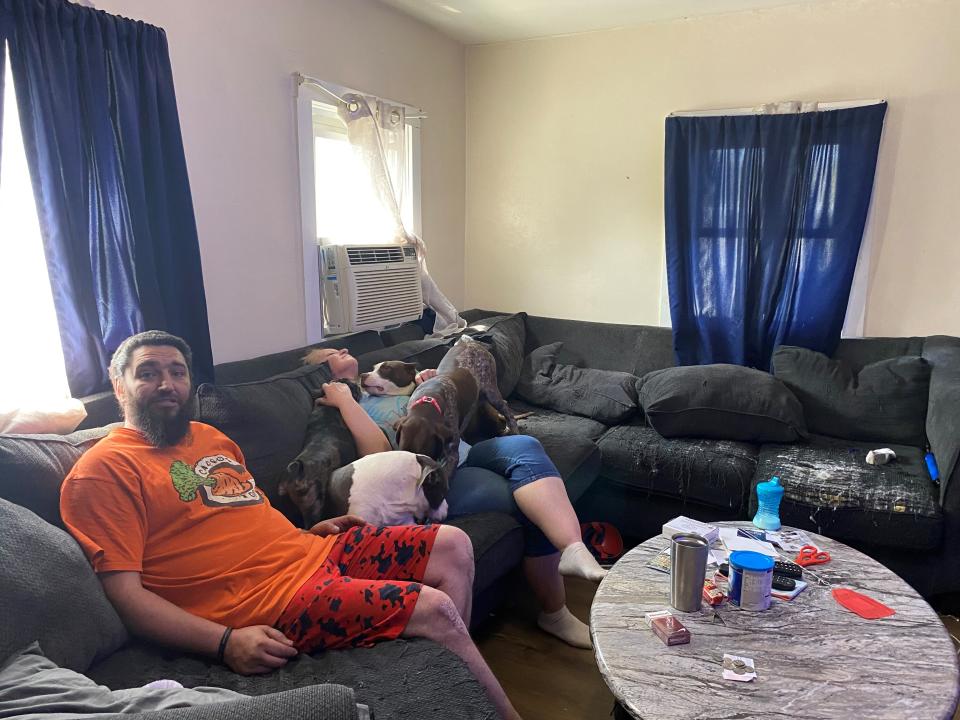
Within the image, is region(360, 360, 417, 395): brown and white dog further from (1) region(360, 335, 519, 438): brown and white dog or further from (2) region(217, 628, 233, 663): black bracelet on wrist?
(2) region(217, 628, 233, 663): black bracelet on wrist

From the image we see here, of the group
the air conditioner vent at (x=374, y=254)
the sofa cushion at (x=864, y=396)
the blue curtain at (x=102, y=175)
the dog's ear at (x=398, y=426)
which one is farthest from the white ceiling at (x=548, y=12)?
the dog's ear at (x=398, y=426)

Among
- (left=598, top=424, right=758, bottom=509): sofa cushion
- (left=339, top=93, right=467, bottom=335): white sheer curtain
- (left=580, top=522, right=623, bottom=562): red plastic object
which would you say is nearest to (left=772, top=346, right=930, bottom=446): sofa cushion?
(left=598, top=424, right=758, bottom=509): sofa cushion

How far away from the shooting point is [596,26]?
11.3 feet

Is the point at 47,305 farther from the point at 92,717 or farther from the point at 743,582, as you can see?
the point at 743,582

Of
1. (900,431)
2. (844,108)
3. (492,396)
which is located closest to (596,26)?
(844,108)

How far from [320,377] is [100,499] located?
2.88ft

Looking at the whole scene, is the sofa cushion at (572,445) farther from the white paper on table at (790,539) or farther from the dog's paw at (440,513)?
the white paper on table at (790,539)

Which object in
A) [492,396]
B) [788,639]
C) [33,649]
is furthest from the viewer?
[492,396]

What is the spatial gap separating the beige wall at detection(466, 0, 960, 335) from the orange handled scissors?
6.01 ft

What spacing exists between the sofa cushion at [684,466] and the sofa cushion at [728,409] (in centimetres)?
5

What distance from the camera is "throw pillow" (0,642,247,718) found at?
37.8 inches

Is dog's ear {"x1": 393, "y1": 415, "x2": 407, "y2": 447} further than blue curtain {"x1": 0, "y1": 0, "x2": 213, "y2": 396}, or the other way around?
dog's ear {"x1": 393, "y1": 415, "x2": 407, "y2": 447}

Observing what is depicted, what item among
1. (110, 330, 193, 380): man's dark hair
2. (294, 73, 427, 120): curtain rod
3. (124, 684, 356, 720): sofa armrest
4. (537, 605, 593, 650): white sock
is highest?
(294, 73, 427, 120): curtain rod

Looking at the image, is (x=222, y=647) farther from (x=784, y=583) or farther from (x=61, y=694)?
(x=784, y=583)
